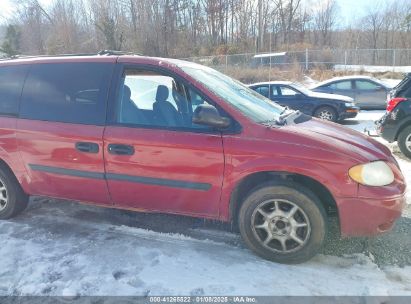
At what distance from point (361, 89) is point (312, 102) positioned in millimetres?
3686

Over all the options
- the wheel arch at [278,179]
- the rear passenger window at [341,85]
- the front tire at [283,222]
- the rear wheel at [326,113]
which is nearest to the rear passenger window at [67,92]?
the wheel arch at [278,179]

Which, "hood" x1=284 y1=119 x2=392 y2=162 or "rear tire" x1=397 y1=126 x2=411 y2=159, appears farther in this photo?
"rear tire" x1=397 y1=126 x2=411 y2=159

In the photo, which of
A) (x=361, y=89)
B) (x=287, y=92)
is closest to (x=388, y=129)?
(x=287, y=92)

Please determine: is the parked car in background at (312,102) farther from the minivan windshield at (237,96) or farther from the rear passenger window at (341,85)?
the minivan windshield at (237,96)

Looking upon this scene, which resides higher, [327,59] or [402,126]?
[327,59]

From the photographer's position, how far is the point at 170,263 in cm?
339

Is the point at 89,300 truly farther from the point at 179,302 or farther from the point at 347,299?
the point at 347,299

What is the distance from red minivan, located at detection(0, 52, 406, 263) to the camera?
126 inches

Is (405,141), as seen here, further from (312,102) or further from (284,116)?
(312,102)

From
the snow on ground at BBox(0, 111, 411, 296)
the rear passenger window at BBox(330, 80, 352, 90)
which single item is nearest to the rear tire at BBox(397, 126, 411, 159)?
the snow on ground at BBox(0, 111, 411, 296)

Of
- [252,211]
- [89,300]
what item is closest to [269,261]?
[252,211]

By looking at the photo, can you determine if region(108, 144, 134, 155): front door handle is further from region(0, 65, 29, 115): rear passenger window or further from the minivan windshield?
region(0, 65, 29, 115): rear passenger window

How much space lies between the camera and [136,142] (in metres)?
3.54

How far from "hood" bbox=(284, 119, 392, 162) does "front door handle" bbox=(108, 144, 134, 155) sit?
1449 mm
